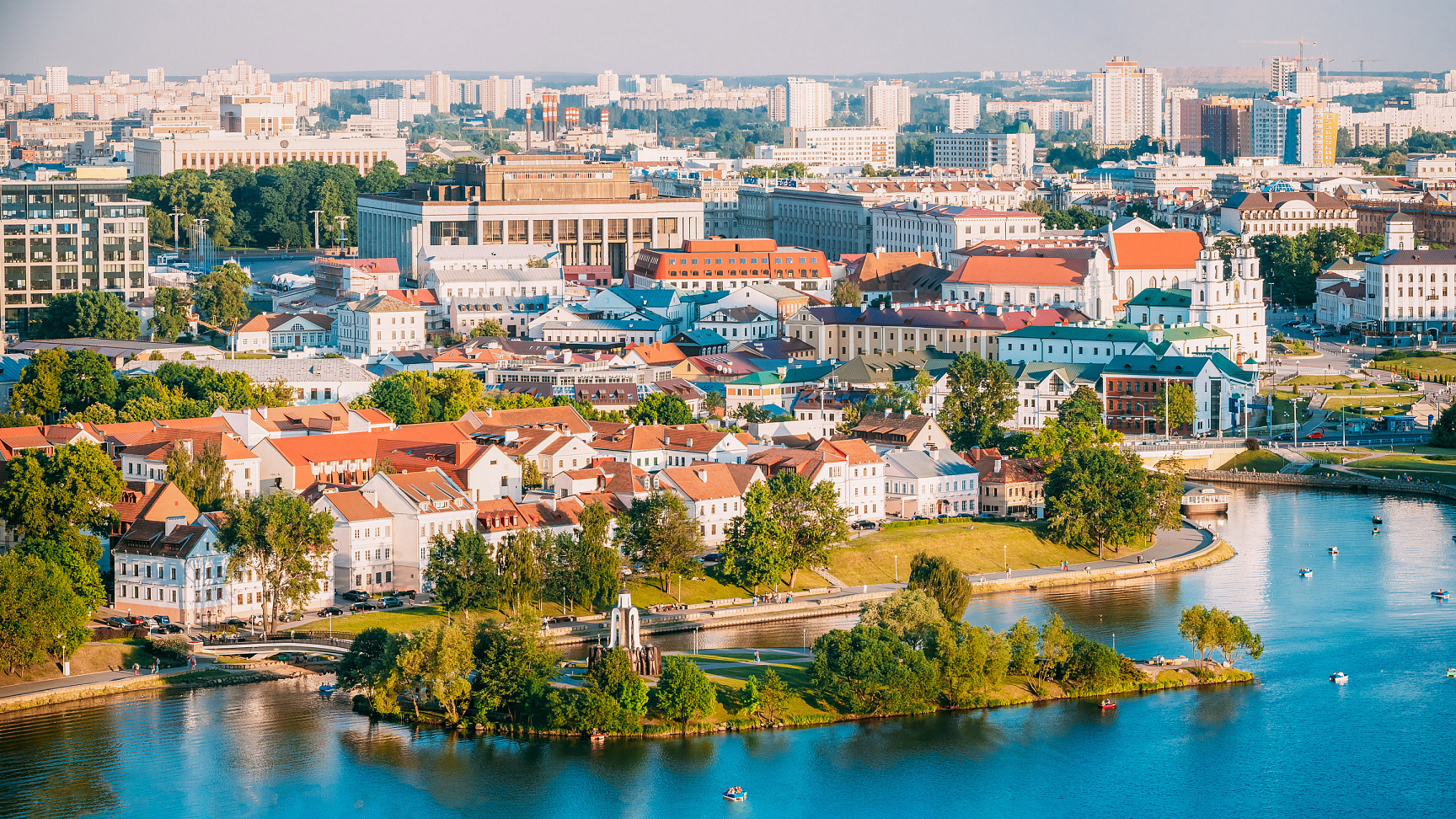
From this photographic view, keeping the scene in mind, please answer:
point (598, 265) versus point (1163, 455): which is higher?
point (598, 265)

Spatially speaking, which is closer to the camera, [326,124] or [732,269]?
[732,269]

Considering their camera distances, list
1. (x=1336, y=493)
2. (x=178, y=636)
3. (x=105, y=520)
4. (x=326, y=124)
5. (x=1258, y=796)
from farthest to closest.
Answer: (x=326, y=124) < (x=1336, y=493) < (x=105, y=520) < (x=178, y=636) < (x=1258, y=796)

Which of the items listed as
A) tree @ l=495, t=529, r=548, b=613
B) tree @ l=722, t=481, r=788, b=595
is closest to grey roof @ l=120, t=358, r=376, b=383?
tree @ l=722, t=481, r=788, b=595

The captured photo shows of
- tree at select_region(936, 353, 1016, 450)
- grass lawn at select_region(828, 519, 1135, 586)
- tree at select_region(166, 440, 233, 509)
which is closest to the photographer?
tree at select_region(166, 440, 233, 509)

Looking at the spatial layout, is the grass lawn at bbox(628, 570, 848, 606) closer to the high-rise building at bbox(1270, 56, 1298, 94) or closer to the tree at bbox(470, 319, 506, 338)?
the tree at bbox(470, 319, 506, 338)

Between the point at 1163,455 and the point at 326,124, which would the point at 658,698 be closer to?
the point at 1163,455

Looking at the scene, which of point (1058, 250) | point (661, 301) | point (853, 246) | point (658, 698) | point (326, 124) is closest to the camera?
point (658, 698)

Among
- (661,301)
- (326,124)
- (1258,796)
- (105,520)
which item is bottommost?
(1258,796)

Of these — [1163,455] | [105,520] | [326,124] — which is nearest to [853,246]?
[1163,455]
